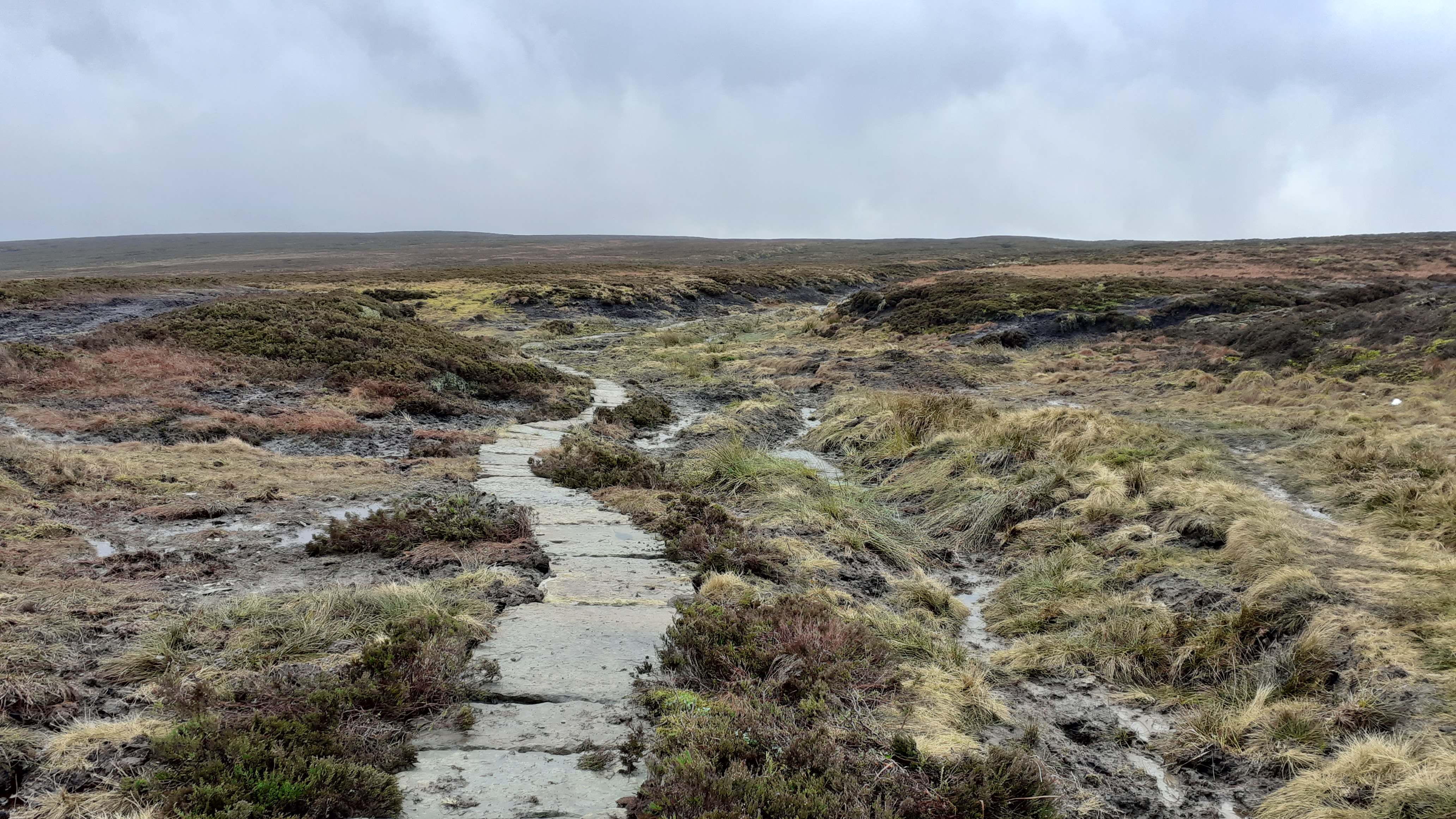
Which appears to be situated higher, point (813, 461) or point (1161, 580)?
point (1161, 580)

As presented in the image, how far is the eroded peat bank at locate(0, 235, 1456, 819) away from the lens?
380 cm

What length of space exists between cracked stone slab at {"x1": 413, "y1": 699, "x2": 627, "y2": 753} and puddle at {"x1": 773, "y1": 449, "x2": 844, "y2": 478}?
8034mm

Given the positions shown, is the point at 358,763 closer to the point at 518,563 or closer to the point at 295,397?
the point at 518,563

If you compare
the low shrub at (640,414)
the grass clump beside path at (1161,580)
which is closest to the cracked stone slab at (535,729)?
the grass clump beside path at (1161,580)

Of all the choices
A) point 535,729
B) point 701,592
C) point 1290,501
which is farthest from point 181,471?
point 1290,501

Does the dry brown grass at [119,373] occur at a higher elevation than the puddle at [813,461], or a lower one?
higher

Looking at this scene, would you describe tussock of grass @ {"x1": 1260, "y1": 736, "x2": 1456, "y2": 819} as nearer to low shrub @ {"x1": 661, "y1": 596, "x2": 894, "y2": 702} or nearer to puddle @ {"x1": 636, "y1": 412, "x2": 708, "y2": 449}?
low shrub @ {"x1": 661, "y1": 596, "x2": 894, "y2": 702}

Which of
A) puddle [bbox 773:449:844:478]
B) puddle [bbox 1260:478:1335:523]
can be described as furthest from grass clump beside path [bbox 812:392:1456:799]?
puddle [bbox 773:449:844:478]

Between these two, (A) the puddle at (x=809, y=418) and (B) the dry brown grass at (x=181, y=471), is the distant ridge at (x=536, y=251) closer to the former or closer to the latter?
(A) the puddle at (x=809, y=418)

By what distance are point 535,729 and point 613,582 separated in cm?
250

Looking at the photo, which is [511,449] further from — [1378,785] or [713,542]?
[1378,785]

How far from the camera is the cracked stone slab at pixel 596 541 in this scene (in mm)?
7492

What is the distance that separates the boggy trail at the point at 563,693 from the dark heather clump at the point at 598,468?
1799 millimetres

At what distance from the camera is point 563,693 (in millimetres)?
4629
